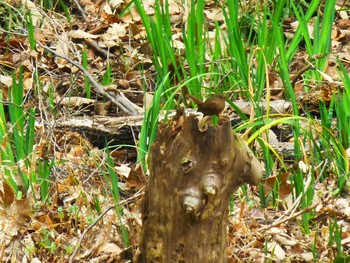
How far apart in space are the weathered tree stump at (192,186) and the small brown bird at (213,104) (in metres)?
0.06

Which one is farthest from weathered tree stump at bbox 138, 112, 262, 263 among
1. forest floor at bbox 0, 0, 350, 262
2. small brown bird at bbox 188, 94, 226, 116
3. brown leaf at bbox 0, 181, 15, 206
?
brown leaf at bbox 0, 181, 15, 206

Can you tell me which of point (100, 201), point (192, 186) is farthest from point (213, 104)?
point (100, 201)

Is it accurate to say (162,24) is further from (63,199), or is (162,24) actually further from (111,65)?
(63,199)

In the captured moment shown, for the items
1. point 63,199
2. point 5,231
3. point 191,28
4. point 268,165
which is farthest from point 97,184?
point 191,28

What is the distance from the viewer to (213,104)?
7.96 feet

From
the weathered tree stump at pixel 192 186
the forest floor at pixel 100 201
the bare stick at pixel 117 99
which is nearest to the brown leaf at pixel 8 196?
the forest floor at pixel 100 201

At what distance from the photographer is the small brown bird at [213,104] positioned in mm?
2416

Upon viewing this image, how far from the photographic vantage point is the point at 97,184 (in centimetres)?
357

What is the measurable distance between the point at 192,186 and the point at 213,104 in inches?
11.4

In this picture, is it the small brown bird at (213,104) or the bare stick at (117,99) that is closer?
the small brown bird at (213,104)

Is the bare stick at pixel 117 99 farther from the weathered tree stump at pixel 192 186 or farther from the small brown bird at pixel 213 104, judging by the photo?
the small brown bird at pixel 213 104

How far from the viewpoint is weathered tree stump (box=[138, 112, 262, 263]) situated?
253 centimetres

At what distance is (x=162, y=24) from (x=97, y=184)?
46.3 inches

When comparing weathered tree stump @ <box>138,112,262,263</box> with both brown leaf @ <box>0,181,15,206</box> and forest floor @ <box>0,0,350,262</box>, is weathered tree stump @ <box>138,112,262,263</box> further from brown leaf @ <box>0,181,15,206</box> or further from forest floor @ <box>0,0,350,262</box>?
brown leaf @ <box>0,181,15,206</box>
